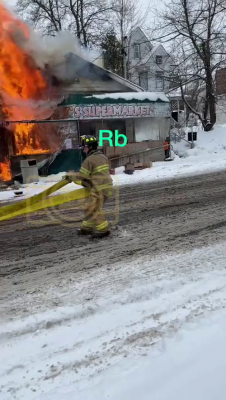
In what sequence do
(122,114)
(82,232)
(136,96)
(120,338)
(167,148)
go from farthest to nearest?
(167,148) → (136,96) → (122,114) → (82,232) → (120,338)

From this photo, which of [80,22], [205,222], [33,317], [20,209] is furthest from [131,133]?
[80,22]

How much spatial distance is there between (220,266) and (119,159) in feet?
36.3

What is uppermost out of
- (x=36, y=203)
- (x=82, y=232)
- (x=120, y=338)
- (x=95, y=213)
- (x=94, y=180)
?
(x=94, y=180)

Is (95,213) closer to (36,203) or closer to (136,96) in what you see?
(36,203)

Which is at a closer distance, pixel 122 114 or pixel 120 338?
pixel 120 338

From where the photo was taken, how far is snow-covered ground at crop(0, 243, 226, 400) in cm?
247

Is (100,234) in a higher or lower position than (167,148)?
lower

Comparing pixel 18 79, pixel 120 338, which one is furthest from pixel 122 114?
pixel 120 338

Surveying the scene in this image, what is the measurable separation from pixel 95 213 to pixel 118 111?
1042cm

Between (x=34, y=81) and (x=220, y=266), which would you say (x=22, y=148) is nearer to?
(x=34, y=81)

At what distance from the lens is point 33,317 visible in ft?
11.0

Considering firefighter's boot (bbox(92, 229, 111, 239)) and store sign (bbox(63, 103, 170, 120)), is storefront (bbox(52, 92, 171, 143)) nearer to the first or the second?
store sign (bbox(63, 103, 170, 120))

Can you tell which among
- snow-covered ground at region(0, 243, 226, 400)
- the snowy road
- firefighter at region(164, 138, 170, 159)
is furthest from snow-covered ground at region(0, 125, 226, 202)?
snow-covered ground at region(0, 243, 226, 400)

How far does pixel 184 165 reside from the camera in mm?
14672
